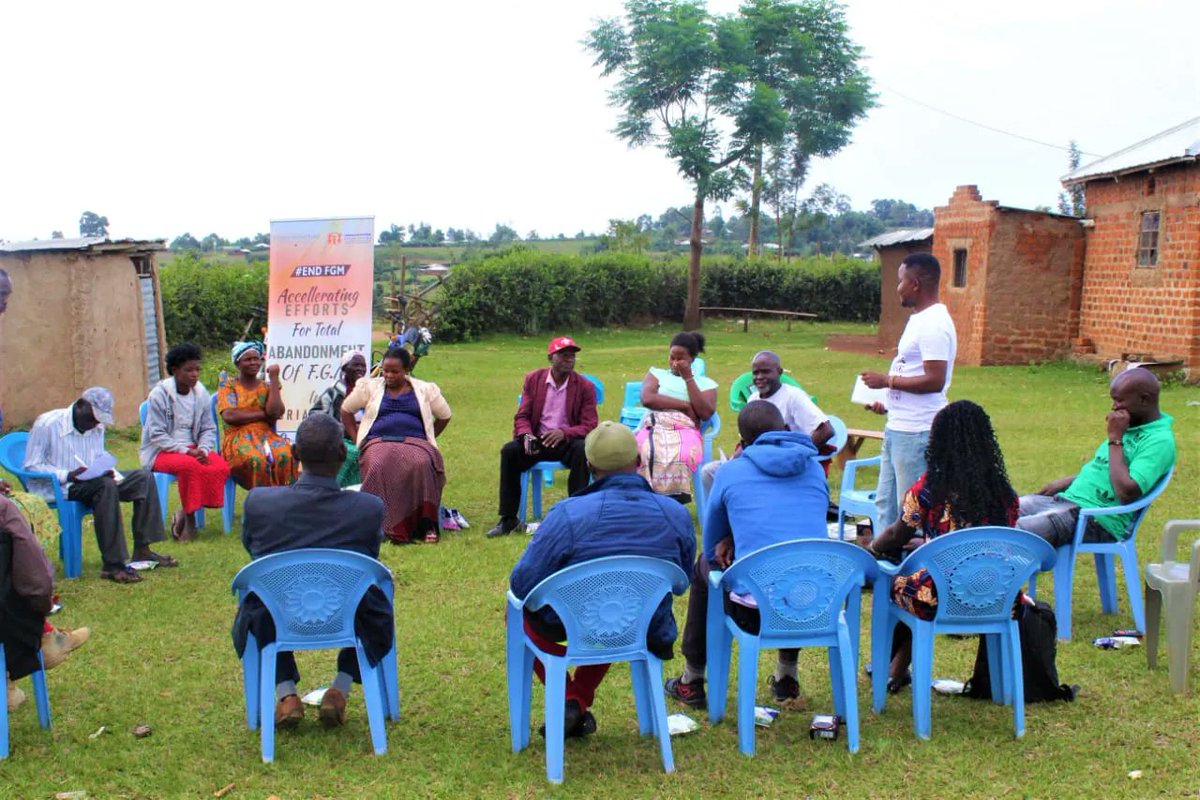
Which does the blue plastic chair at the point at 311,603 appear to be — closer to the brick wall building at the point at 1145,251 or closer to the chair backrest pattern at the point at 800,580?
the chair backrest pattern at the point at 800,580

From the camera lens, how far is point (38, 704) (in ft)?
15.2

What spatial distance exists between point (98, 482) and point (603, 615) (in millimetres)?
4216

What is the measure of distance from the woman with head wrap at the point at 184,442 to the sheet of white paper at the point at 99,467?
0.73m

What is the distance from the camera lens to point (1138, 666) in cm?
522

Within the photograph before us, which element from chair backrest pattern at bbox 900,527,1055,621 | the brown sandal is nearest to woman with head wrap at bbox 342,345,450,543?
the brown sandal

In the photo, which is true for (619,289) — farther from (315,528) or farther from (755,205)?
(315,528)

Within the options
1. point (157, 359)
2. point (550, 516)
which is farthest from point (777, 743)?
point (157, 359)

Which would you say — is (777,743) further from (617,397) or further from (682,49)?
(682,49)

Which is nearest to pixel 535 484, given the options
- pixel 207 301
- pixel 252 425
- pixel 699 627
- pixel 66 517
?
pixel 252 425

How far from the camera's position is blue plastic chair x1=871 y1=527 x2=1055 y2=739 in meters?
4.45

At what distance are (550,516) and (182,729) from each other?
1814 millimetres

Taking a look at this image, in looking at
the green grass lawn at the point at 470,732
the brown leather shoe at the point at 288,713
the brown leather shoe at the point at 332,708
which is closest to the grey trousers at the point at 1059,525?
the green grass lawn at the point at 470,732

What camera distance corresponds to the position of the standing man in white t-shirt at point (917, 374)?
591cm

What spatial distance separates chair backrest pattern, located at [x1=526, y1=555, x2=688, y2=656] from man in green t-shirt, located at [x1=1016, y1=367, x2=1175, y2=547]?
7.76ft
